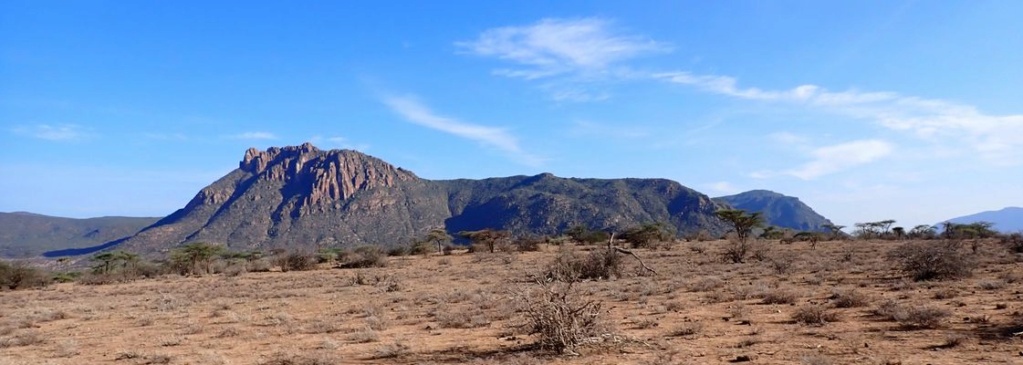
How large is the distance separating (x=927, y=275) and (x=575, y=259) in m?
12.3

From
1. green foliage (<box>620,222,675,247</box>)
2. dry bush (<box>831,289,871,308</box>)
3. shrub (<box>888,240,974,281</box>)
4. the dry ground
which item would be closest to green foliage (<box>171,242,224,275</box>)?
the dry ground

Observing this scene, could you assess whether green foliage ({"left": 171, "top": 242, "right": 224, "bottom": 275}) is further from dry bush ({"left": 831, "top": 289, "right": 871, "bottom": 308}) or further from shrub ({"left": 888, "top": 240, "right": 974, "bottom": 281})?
shrub ({"left": 888, "top": 240, "right": 974, "bottom": 281})

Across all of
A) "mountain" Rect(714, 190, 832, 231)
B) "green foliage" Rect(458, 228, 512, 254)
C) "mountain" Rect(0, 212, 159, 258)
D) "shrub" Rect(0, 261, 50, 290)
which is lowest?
"shrub" Rect(0, 261, 50, 290)

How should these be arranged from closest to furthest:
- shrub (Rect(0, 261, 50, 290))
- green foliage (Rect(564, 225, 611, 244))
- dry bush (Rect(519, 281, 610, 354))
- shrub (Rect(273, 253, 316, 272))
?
dry bush (Rect(519, 281, 610, 354)) → shrub (Rect(0, 261, 50, 290)) → shrub (Rect(273, 253, 316, 272)) → green foliage (Rect(564, 225, 611, 244))

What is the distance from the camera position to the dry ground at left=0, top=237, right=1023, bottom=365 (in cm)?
918

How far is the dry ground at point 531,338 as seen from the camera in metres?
9.18

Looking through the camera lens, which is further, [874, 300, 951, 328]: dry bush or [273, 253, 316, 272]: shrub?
[273, 253, 316, 272]: shrub

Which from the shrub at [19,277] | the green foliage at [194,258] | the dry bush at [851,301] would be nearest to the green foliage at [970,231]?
the dry bush at [851,301]

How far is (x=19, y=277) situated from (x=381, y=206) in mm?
71205

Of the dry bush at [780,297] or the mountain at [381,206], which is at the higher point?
the mountain at [381,206]

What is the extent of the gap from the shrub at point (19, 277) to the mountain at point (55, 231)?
8204 centimetres

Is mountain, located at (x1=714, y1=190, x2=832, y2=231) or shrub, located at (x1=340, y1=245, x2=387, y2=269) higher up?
mountain, located at (x1=714, y1=190, x2=832, y2=231)

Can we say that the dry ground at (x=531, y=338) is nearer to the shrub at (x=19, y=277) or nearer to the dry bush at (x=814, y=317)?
the dry bush at (x=814, y=317)

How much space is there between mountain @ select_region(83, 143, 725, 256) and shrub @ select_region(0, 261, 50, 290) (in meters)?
44.4
